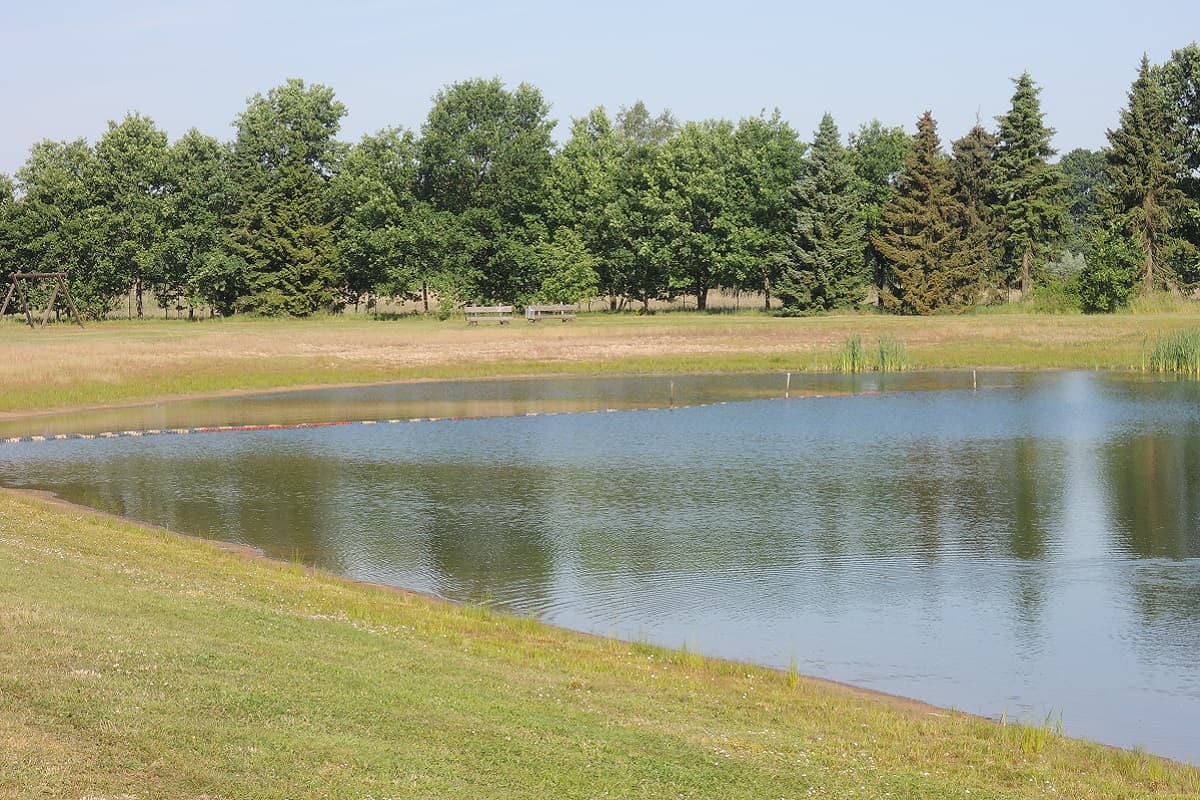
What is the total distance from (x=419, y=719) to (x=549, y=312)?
3714 inches

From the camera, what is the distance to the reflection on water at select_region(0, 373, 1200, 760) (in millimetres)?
20328

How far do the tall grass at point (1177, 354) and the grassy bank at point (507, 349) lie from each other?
125 cm

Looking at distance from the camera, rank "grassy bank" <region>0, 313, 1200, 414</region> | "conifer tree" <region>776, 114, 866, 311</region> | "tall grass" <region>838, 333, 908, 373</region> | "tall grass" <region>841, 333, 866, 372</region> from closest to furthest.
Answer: "grassy bank" <region>0, 313, 1200, 414</region> < "tall grass" <region>841, 333, 866, 372</region> < "tall grass" <region>838, 333, 908, 373</region> < "conifer tree" <region>776, 114, 866, 311</region>

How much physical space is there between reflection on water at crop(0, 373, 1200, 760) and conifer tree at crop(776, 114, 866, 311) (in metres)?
48.5

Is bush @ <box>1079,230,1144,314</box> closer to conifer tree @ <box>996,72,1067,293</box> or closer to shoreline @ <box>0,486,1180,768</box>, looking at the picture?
conifer tree @ <box>996,72,1067,293</box>

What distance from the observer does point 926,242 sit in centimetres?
10444

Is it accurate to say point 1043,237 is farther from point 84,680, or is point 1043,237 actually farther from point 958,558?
point 84,680

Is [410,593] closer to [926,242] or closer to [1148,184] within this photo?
[926,242]

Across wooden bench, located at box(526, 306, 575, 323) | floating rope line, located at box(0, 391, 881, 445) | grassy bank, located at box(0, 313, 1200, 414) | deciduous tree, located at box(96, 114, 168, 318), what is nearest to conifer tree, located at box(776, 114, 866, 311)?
grassy bank, located at box(0, 313, 1200, 414)

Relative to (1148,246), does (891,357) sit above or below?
below

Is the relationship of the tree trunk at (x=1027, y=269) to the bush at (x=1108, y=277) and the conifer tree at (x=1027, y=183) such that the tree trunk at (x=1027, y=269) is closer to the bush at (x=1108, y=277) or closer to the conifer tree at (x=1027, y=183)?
the conifer tree at (x=1027, y=183)

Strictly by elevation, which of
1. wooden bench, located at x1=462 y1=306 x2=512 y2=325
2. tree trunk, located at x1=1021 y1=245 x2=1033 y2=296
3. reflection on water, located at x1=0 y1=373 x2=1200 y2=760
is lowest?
reflection on water, located at x1=0 y1=373 x2=1200 y2=760

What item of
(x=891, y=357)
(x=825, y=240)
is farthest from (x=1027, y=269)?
(x=891, y=357)

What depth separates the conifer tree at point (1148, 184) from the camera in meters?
104
